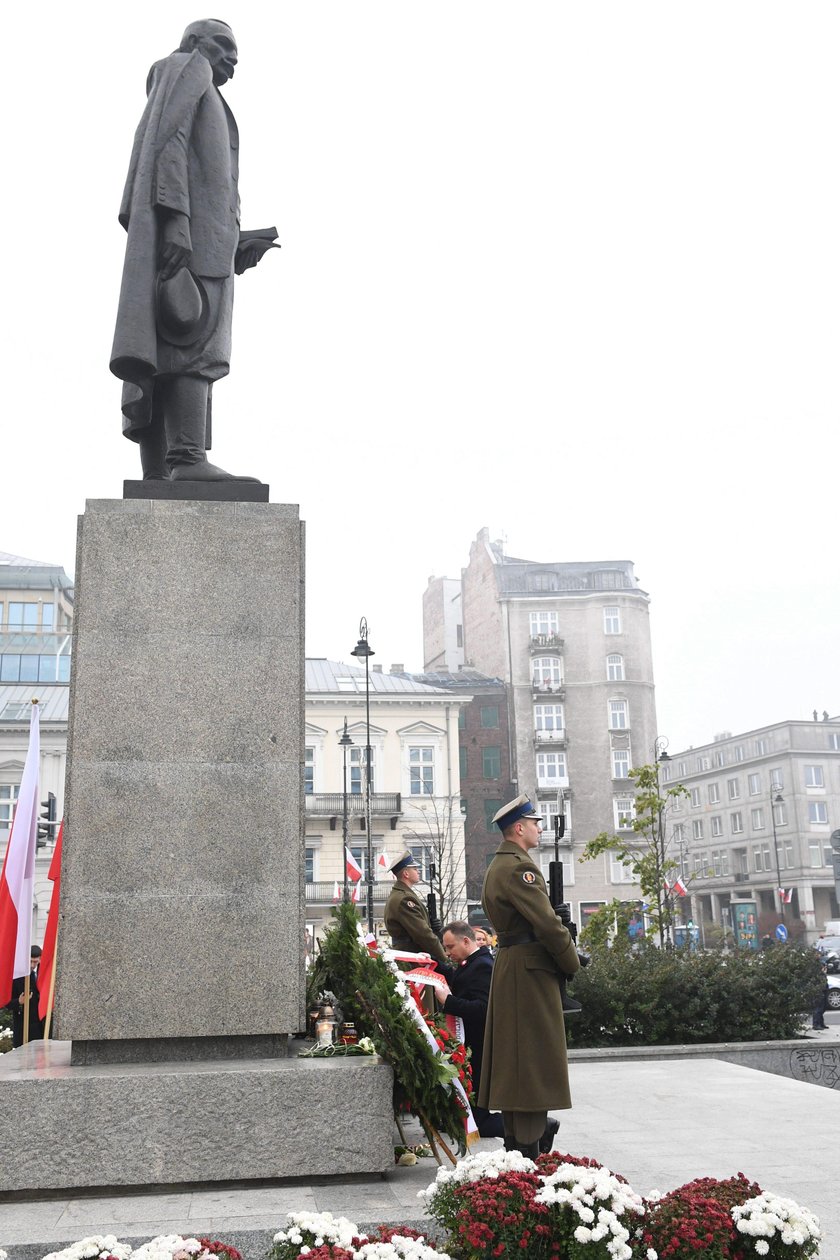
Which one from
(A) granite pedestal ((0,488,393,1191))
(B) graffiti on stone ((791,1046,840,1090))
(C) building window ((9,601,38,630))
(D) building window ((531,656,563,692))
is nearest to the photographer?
(A) granite pedestal ((0,488,393,1191))

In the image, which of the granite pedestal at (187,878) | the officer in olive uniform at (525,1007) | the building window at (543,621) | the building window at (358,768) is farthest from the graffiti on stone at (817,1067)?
the building window at (543,621)

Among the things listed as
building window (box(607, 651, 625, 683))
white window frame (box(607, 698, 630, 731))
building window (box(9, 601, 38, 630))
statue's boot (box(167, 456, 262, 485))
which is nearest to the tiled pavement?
statue's boot (box(167, 456, 262, 485))

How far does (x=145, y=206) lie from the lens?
24.2ft

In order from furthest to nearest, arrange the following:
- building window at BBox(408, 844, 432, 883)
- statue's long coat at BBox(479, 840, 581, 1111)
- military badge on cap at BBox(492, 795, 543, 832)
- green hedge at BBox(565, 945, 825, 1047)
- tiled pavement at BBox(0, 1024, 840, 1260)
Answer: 1. building window at BBox(408, 844, 432, 883)
2. green hedge at BBox(565, 945, 825, 1047)
3. military badge on cap at BBox(492, 795, 543, 832)
4. statue's long coat at BBox(479, 840, 581, 1111)
5. tiled pavement at BBox(0, 1024, 840, 1260)

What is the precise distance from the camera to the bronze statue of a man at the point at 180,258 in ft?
23.9

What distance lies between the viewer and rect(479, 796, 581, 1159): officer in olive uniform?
20.6 feet

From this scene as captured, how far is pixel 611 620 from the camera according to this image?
6806cm

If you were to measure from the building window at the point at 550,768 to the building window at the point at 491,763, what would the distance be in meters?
2.38

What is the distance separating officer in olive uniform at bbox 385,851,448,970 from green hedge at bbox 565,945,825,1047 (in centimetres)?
405

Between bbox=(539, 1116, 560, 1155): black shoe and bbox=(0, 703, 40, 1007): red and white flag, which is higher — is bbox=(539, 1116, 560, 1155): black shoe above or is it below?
below

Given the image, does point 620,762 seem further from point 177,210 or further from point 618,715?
point 177,210

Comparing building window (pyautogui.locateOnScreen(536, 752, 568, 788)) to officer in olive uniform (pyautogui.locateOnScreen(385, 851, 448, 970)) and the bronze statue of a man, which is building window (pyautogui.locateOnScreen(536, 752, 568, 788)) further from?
the bronze statue of a man

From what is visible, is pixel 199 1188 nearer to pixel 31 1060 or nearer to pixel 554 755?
pixel 31 1060

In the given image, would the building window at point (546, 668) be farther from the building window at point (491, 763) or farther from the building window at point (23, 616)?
the building window at point (23, 616)
